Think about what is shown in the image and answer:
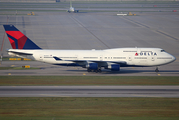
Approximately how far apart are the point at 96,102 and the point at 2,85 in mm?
16688

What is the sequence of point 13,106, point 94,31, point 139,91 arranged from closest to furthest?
point 13,106, point 139,91, point 94,31

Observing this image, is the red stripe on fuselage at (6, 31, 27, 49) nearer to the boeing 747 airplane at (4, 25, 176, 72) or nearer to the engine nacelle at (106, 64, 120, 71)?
the boeing 747 airplane at (4, 25, 176, 72)

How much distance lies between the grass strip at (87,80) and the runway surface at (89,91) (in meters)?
2.38

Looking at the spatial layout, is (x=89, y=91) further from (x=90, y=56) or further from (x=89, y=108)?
(x=90, y=56)

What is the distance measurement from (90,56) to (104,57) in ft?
9.36

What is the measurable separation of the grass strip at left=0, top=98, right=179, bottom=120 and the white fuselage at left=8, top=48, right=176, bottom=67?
16.8 metres

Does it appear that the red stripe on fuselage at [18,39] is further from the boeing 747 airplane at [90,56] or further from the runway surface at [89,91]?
the runway surface at [89,91]

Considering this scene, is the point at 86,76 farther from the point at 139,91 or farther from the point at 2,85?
the point at 2,85

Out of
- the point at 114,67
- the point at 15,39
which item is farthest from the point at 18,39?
the point at 114,67

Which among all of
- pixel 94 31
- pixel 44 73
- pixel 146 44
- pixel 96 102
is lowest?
pixel 96 102

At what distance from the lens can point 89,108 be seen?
107 ft

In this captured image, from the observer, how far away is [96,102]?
113ft

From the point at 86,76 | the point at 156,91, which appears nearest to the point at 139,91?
the point at 156,91

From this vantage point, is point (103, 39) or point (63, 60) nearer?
point (63, 60)
